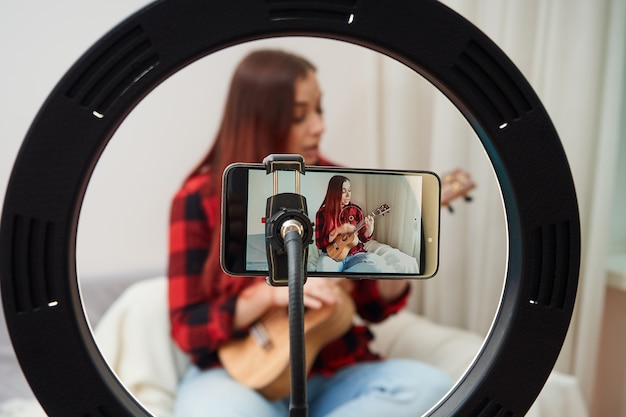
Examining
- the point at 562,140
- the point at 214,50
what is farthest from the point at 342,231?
the point at 562,140

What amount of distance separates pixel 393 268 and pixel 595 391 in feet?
3.49

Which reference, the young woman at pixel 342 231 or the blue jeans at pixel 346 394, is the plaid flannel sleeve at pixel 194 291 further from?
the young woman at pixel 342 231

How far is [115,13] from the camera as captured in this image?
1.28 m

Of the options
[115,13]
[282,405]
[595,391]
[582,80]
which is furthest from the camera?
[115,13]

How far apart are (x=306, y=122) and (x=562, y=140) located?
0.50 meters

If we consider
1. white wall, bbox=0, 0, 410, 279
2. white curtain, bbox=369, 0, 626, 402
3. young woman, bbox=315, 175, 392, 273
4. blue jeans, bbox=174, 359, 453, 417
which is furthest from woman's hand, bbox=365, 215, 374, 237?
white wall, bbox=0, 0, 410, 279

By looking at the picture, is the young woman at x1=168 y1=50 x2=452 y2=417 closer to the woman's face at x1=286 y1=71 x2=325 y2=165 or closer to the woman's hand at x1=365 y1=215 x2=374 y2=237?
the woman's face at x1=286 y1=71 x2=325 y2=165

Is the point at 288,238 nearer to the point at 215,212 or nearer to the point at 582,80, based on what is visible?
the point at 215,212

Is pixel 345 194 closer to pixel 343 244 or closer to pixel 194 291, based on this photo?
pixel 343 244

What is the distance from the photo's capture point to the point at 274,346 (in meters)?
0.95

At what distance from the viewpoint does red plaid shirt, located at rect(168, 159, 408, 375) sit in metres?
1.00

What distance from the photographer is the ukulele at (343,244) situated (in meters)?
0.32

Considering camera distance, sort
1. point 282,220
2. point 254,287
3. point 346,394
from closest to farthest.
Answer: point 282,220
point 346,394
point 254,287

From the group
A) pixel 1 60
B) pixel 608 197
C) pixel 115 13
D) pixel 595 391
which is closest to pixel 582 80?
pixel 608 197
